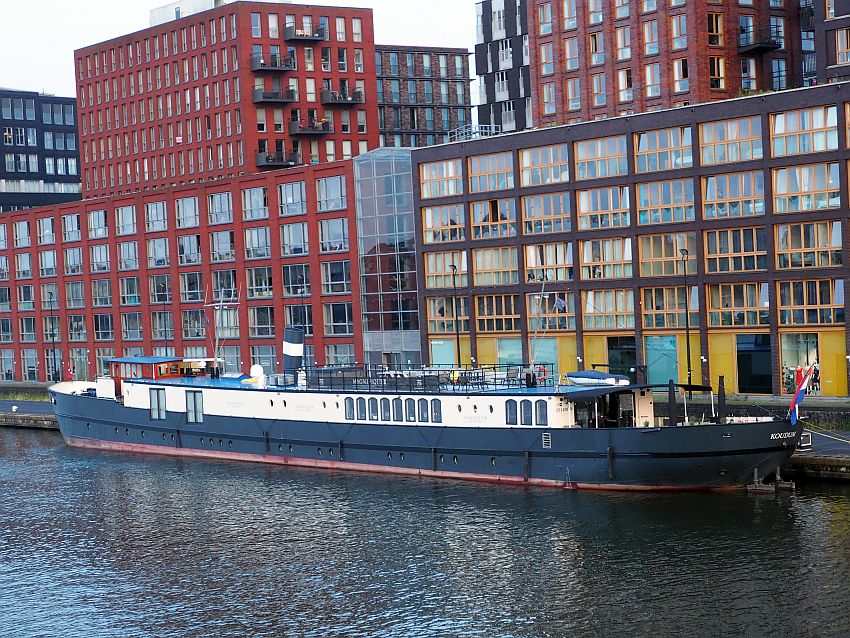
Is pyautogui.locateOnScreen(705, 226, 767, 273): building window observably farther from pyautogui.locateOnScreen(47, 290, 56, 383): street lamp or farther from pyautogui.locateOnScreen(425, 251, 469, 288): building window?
pyautogui.locateOnScreen(47, 290, 56, 383): street lamp

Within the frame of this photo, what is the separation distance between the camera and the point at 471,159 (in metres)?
84.8

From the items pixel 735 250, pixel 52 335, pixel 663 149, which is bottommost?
pixel 52 335

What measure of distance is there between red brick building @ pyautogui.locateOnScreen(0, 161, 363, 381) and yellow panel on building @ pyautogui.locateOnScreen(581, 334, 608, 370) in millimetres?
19654

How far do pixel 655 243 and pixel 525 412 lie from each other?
2509 centimetres

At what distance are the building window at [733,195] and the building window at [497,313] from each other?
1585 cm

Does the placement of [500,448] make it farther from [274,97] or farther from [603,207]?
[274,97]

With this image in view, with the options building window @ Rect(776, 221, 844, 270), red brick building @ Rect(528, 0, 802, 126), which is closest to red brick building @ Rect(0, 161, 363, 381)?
red brick building @ Rect(528, 0, 802, 126)

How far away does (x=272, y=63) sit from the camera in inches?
4373

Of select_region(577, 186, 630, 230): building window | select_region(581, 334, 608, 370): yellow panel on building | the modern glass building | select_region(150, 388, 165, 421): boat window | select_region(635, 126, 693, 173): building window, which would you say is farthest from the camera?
the modern glass building

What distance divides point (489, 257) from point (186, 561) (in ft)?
144

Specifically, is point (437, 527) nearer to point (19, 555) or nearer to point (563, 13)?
point (19, 555)

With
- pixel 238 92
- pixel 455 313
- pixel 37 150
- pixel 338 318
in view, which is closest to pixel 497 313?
pixel 455 313

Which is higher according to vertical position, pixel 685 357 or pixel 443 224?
pixel 443 224

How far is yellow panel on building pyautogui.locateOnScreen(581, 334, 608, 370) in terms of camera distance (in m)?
78.2
